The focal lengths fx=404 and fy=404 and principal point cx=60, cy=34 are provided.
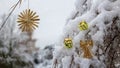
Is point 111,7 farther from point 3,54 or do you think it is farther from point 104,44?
point 3,54

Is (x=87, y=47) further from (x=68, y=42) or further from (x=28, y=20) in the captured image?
(x=28, y=20)

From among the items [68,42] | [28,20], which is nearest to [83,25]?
[68,42]

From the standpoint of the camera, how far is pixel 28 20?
1261 millimetres

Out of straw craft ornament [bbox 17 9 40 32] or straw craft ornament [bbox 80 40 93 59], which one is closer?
straw craft ornament [bbox 80 40 93 59]

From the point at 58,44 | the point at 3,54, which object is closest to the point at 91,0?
the point at 58,44

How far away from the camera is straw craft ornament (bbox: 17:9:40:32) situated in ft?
4.16

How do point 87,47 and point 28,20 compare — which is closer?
point 87,47

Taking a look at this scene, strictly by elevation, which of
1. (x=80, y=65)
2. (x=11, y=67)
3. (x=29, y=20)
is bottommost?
(x=11, y=67)

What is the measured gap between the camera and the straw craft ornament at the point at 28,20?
1269 millimetres

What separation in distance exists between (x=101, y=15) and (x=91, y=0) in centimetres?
14

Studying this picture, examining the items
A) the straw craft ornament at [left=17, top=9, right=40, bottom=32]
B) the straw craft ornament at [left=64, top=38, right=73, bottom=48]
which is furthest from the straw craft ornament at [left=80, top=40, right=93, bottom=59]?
the straw craft ornament at [left=17, top=9, right=40, bottom=32]

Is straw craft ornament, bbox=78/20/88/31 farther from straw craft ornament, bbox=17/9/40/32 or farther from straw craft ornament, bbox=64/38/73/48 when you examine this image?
straw craft ornament, bbox=17/9/40/32

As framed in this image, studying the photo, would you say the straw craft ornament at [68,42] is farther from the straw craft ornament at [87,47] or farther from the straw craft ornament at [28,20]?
the straw craft ornament at [28,20]

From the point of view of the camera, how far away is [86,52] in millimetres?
1156
